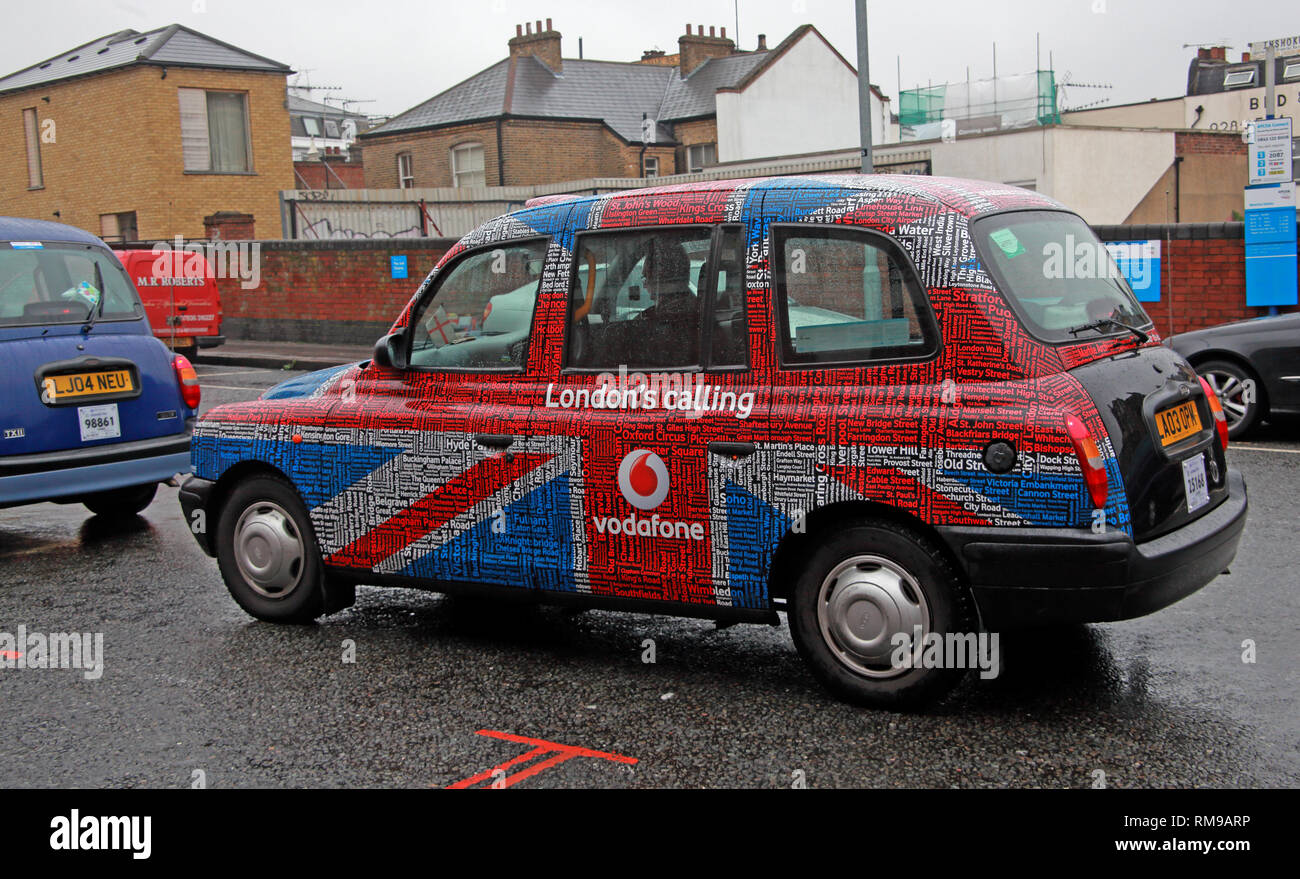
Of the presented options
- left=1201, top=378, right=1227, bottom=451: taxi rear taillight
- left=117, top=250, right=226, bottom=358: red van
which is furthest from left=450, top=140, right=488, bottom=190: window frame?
left=1201, top=378, right=1227, bottom=451: taxi rear taillight

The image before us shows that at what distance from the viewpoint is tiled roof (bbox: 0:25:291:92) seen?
33.9m

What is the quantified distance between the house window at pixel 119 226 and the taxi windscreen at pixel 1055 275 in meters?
33.5

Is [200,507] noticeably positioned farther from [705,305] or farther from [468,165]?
[468,165]

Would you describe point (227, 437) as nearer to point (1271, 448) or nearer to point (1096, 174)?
point (1271, 448)

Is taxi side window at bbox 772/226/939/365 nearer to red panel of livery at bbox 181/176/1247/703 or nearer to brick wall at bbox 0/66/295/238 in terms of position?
red panel of livery at bbox 181/176/1247/703

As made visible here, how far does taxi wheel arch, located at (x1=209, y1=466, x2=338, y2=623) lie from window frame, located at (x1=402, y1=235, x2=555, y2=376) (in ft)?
3.05

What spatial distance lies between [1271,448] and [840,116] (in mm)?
41521

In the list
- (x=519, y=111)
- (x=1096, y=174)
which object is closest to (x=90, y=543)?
(x=1096, y=174)

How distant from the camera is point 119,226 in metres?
35.1

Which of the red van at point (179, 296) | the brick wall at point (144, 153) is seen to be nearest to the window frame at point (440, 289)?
the red van at point (179, 296)

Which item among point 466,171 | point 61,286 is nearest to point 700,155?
point 466,171

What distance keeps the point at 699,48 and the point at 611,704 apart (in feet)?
159
